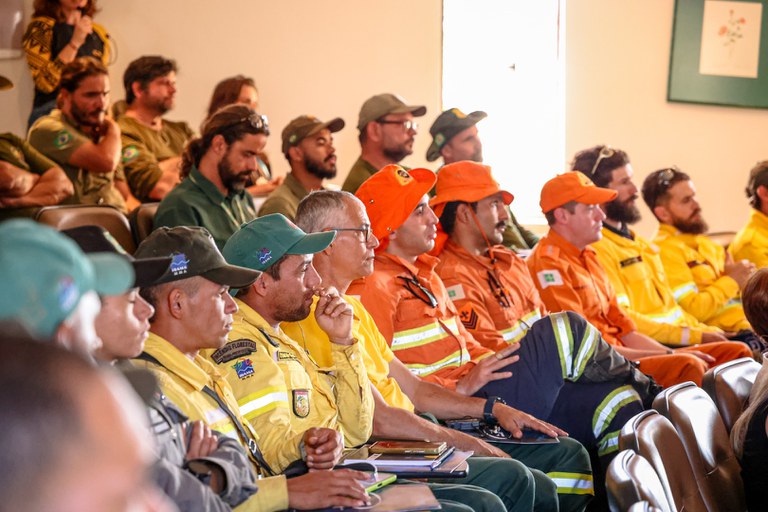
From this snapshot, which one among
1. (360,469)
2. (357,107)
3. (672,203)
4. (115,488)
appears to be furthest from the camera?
(357,107)

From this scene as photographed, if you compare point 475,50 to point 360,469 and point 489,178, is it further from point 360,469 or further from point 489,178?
A: point 360,469

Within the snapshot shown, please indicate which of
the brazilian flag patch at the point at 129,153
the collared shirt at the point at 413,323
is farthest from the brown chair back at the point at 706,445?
the brazilian flag patch at the point at 129,153

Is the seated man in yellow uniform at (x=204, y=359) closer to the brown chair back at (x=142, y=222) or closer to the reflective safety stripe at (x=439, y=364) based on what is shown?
the reflective safety stripe at (x=439, y=364)

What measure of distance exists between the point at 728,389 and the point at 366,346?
1.03 metres

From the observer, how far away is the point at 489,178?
152 inches

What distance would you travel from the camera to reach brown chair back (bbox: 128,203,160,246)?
3738mm

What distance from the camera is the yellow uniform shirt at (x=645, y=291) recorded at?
4.40 m

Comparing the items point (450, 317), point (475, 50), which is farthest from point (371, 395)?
point (475, 50)

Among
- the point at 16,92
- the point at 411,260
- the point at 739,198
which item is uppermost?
the point at 16,92

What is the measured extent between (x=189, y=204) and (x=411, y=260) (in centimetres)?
97

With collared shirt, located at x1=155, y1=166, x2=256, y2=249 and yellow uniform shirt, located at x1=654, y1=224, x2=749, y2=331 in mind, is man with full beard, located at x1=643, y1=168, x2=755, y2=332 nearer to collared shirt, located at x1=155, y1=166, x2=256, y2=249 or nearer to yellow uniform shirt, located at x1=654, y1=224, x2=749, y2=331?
yellow uniform shirt, located at x1=654, y1=224, x2=749, y2=331

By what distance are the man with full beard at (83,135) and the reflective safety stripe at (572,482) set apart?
2.29m

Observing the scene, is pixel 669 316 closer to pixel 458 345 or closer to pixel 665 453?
pixel 458 345

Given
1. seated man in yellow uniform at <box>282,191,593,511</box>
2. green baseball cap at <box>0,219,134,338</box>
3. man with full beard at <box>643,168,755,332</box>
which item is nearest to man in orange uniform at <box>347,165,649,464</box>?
seated man in yellow uniform at <box>282,191,593,511</box>
